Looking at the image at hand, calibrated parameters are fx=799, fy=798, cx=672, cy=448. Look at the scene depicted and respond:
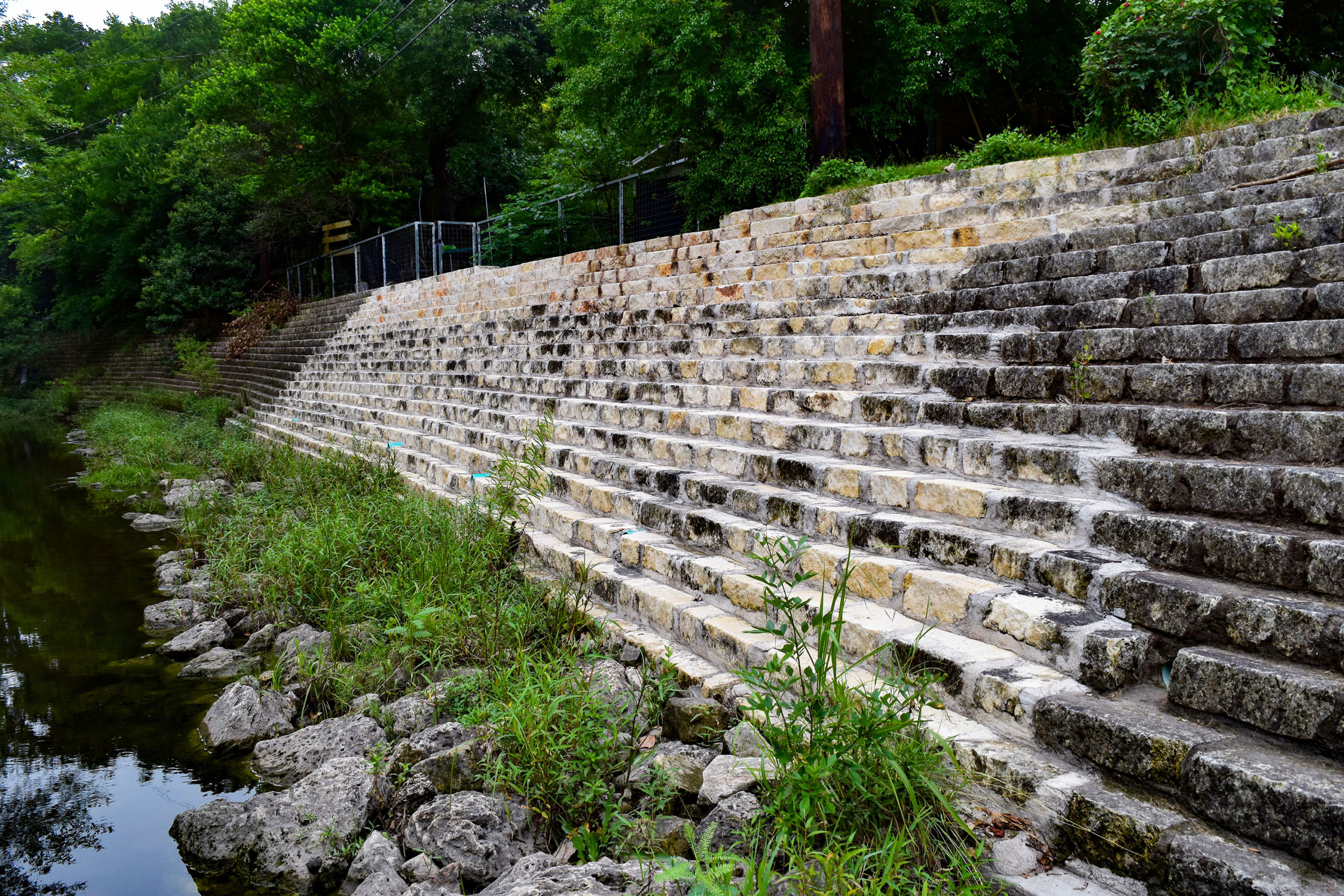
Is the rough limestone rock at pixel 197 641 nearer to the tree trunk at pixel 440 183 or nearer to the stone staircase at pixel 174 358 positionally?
the stone staircase at pixel 174 358

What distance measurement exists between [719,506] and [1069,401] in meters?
1.71

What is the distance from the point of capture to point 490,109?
22391 mm

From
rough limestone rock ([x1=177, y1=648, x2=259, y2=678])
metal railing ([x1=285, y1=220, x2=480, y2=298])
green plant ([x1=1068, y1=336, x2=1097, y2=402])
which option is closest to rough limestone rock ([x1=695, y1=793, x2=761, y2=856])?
green plant ([x1=1068, y1=336, x2=1097, y2=402])

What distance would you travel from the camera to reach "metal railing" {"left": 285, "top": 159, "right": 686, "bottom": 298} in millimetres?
13414

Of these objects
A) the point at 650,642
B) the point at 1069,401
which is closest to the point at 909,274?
the point at 1069,401

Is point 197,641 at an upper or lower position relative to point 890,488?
lower

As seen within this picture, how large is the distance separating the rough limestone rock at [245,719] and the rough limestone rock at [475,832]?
154cm

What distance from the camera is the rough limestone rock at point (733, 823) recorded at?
215 cm

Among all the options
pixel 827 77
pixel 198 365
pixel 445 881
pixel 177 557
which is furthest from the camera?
pixel 198 365

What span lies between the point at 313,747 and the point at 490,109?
21965 mm

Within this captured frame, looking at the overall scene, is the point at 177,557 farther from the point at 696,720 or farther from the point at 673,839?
the point at 673,839

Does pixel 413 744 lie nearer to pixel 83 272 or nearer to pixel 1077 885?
pixel 1077 885

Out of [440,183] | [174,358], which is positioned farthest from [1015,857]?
[174,358]

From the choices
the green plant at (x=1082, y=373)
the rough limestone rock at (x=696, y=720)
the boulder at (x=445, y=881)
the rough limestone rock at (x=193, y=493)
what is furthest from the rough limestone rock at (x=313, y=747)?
the rough limestone rock at (x=193, y=493)
